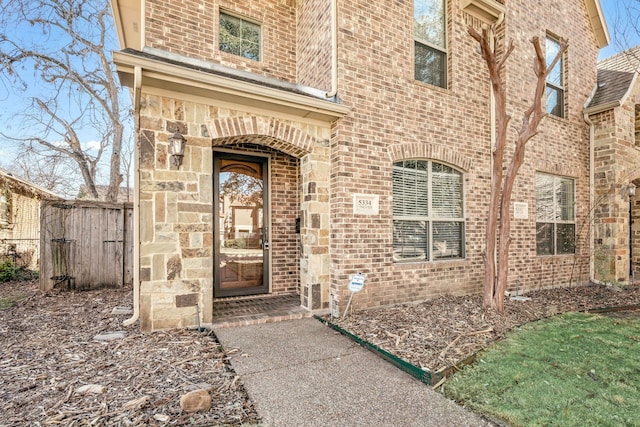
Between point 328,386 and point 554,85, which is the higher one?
point 554,85

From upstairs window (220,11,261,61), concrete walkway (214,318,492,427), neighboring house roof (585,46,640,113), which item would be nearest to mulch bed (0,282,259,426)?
concrete walkway (214,318,492,427)

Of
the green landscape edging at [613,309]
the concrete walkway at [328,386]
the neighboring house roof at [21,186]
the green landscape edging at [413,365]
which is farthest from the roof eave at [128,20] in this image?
the green landscape edging at [613,309]

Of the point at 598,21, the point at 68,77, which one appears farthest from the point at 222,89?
the point at 68,77

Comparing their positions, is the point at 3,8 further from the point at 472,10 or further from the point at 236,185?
the point at 472,10

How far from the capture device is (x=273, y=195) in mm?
5902

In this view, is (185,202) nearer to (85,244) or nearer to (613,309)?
(85,244)

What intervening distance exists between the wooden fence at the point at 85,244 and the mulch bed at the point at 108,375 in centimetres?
200

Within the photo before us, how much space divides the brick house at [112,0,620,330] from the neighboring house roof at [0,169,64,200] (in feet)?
18.3

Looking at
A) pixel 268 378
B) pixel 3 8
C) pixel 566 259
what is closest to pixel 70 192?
pixel 3 8

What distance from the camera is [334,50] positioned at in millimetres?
4809

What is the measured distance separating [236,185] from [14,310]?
12.8 ft

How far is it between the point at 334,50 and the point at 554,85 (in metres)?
5.75

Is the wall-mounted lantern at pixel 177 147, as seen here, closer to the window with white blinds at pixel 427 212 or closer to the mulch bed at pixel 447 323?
the mulch bed at pixel 447 323

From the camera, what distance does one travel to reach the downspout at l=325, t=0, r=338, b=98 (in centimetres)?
480
